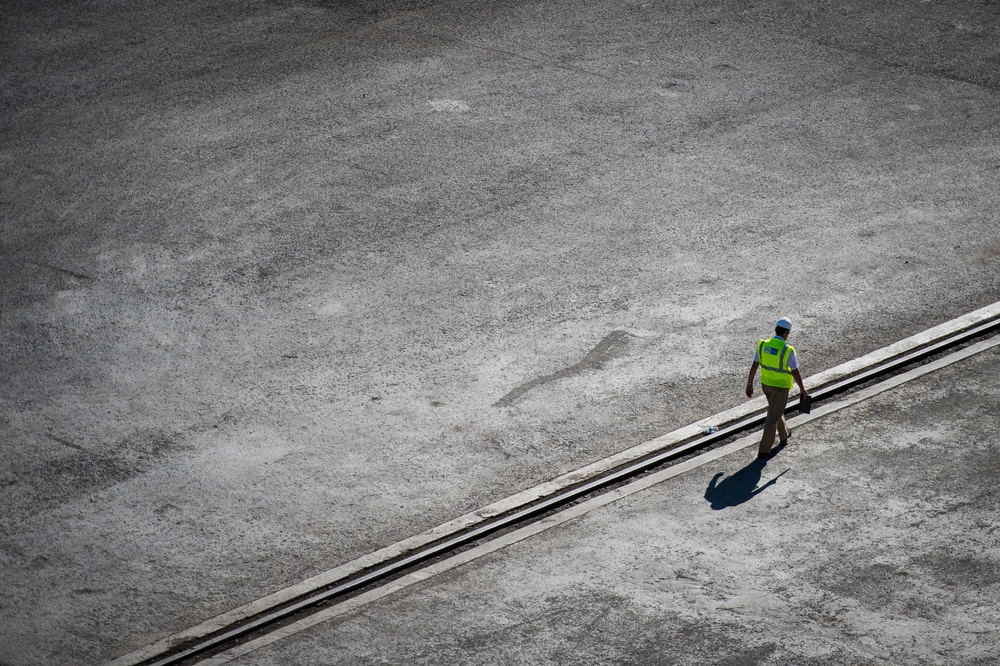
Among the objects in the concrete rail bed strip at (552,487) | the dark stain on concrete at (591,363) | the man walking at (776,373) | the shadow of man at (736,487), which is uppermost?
the man walking at (776,373)

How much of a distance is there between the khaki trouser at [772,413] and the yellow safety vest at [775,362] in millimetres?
79

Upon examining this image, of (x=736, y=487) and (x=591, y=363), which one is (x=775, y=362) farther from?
(x=591, y=363)

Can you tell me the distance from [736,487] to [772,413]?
0.80 metres

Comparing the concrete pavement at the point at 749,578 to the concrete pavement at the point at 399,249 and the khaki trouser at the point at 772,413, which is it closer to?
the khaki trouser at the point at 772,413

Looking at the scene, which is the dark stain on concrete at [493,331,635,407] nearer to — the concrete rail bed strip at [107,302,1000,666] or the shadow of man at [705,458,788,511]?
the concrete rail bed strip at [107,302,1000,666]

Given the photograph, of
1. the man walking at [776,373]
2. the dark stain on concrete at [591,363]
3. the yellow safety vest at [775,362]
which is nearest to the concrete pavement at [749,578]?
the man walking at [776,373]

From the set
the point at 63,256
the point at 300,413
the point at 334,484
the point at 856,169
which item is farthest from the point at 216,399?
the point at 856,169

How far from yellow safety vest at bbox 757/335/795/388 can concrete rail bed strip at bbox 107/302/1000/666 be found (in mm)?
891

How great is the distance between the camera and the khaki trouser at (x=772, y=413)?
10523 millimetres

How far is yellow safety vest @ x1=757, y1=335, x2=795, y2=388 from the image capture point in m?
10.4

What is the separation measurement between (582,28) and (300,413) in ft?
39.0

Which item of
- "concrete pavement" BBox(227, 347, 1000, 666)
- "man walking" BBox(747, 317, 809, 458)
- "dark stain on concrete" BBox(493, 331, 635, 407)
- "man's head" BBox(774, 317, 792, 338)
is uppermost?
"man's head" BBox(774, 317, 792, 338)

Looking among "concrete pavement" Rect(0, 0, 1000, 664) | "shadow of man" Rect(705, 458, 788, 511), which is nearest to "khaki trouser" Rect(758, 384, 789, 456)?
"shadow of man" Rect(705, 458, 788, 511)

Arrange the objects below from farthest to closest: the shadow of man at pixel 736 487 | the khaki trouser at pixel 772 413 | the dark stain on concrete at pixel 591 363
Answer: the dark stain on concrete at pixel 591 363
the khaki trouser at pixel 772 413
the shadow of man at pixel 736 487
